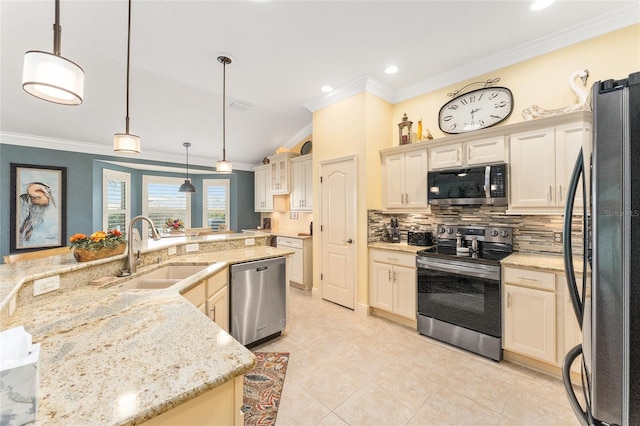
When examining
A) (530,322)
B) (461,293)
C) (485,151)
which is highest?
(485,151)

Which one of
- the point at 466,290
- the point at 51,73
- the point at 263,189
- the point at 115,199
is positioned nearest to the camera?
the point at 51,73

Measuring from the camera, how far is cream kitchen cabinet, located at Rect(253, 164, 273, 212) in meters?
5.99

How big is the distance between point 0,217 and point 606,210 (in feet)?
21.2

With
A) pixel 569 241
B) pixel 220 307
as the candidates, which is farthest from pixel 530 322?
pixel 220 307

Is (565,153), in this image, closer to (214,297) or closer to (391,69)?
(391,69)

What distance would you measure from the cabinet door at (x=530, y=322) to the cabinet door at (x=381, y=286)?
118 centimetres

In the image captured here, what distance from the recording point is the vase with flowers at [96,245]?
71.0 inches

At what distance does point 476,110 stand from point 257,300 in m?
3.23

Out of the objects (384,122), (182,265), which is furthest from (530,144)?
(182,265)

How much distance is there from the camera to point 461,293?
8.58ft

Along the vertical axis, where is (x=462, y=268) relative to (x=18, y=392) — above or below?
below

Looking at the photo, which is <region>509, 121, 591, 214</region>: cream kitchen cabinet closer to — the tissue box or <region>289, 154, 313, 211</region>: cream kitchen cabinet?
<region>289, 154, 313, 211</region>: cream kitchen cabinet

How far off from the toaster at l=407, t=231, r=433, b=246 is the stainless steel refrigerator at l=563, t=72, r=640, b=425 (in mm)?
2505

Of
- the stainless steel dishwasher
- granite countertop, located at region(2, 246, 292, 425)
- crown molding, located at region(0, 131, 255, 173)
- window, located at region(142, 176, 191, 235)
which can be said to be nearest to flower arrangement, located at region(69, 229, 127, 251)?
granite countertop, located at region(2, 246, 292, 425)
